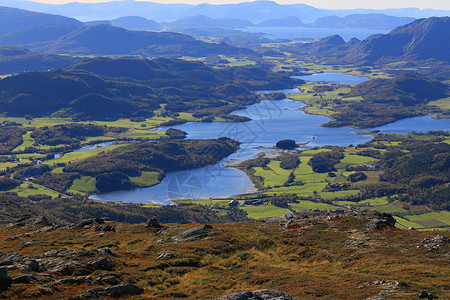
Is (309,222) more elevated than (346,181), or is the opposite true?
(309,222)

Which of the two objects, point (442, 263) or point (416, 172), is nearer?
point (442, 263)

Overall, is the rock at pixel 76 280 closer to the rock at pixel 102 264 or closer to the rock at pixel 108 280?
the rock at pixel 108 280

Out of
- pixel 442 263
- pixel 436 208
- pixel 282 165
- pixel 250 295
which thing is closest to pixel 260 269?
pixel 250 295

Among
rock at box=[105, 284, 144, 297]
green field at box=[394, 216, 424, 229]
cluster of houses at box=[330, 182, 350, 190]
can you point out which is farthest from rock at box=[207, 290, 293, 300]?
cluster of houses at box=[330, 182, 350, 190]

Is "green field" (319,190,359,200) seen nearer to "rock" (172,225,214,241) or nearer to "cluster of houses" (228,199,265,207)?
"cluster of houses" (228,199,265,207)

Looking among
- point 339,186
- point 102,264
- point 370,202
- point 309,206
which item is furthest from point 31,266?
point 339,186

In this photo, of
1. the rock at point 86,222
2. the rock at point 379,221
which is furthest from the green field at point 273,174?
the rock at point 379,221

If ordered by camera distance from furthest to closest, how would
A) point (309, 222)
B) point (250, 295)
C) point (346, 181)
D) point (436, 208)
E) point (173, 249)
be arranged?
point (346, 181) → point (436, 208) → point (309, 222) → point (173, 249) → point (250, 295)

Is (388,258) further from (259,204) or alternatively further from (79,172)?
(79,172)
